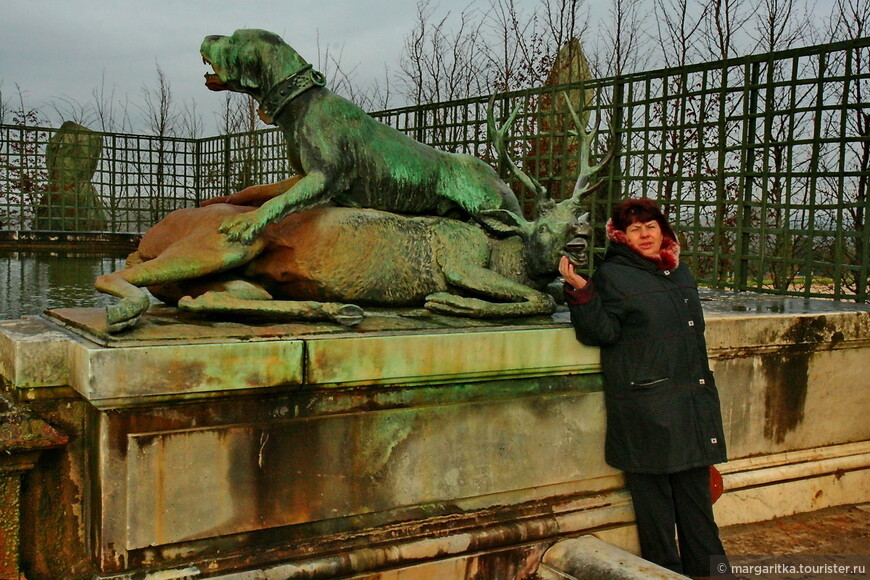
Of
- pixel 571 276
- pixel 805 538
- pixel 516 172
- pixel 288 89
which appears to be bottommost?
pixel 805 538

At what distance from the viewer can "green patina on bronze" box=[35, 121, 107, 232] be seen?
35.6 ft

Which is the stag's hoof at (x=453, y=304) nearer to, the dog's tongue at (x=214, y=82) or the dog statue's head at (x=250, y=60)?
the dog statue's head at (x=250, y=60)

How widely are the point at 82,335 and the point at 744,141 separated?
5091 mm

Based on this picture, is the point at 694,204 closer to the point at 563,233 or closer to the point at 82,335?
the point at 563,233

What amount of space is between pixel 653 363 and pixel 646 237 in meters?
0.45

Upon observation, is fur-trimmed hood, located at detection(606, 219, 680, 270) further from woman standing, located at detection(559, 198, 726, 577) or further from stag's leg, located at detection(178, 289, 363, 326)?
stag's leg, located at detection(178, 289, 363, 326)

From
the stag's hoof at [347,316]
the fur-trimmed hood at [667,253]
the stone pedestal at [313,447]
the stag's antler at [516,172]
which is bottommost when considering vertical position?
the stone pedestal at [313,447]

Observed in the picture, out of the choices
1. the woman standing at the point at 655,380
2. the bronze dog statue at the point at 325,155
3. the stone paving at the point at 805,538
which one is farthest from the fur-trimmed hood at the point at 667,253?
the stone paving at the point at 805,538

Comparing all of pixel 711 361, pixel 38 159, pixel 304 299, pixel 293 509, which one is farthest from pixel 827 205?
pixel 38 159

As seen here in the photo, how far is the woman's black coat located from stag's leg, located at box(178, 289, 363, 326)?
2.53 ft

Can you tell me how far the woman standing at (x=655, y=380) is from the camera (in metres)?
2.63

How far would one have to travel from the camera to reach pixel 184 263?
8.32ft

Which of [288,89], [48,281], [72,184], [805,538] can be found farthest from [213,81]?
[72,184]

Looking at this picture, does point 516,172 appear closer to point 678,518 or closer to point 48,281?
point 678,518
